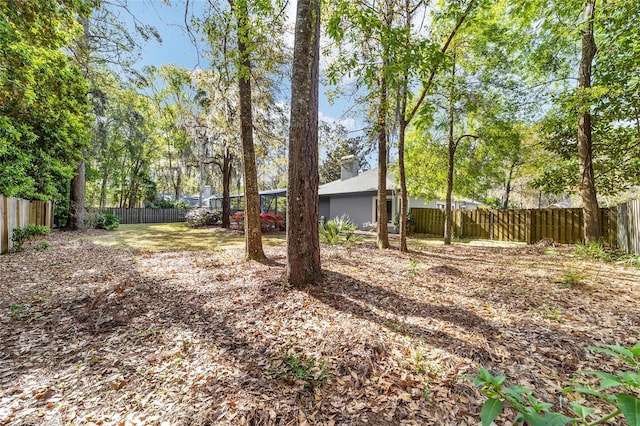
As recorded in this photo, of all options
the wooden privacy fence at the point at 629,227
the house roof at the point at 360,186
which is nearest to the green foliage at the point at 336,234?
the house roof at the point at 360,186

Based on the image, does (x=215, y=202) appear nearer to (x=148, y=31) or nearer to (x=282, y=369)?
(x=148, y=31)

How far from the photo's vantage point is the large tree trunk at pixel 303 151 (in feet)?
12.8

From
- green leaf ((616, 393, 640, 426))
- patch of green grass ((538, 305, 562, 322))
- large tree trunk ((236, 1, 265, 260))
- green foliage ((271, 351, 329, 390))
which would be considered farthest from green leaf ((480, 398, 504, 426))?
large tree trunk ((236, 1, 265, 260))

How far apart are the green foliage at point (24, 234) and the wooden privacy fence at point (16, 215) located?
122 mm

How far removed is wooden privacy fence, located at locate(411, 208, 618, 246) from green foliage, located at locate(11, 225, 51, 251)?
15839mm

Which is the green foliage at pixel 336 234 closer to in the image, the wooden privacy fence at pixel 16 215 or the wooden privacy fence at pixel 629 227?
the wooden privacy fence at pixel 629 227

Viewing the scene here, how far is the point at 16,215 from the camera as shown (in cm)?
786

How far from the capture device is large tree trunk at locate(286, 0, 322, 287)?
12.8 feet

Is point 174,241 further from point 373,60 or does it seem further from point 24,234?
point 373,60

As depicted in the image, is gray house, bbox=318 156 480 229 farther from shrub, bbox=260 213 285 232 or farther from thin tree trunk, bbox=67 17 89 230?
thin tree trunk, bbox=67 17 89 230

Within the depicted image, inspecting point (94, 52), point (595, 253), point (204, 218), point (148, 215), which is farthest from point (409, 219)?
point (148, 215)

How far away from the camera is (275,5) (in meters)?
4.61

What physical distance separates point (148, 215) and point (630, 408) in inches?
1042

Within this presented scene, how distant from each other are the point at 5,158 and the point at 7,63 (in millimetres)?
5743
